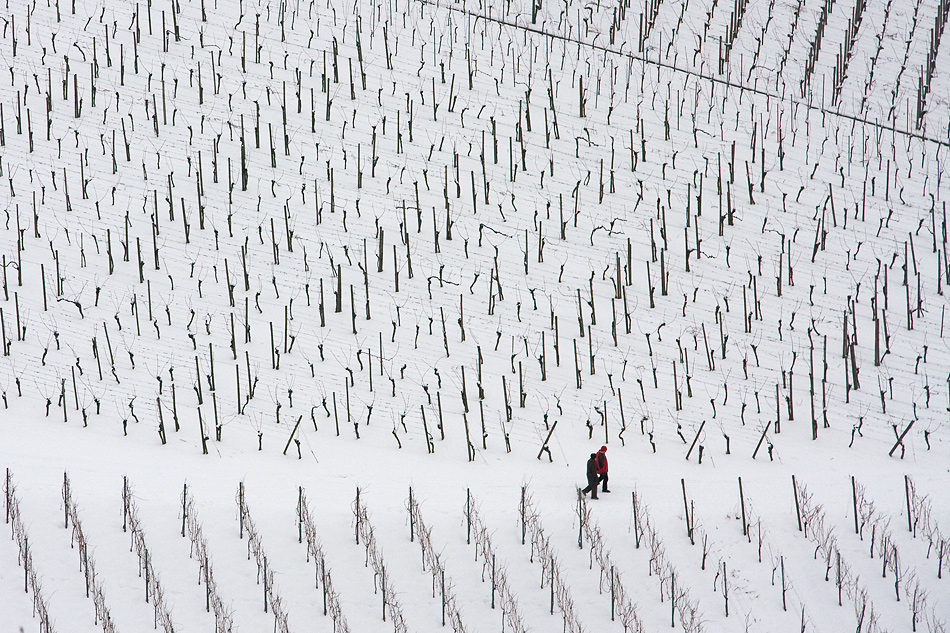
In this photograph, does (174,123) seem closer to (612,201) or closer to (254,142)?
(254,142)

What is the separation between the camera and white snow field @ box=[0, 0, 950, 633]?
1252 centimetres

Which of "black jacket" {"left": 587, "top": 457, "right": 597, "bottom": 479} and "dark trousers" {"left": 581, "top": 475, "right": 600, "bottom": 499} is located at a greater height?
"black jacket" {"left": 587, "top": 457, "right": 597, "bottom": 479}

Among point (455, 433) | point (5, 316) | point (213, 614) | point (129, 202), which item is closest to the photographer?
point (213, 614)

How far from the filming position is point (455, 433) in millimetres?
14750

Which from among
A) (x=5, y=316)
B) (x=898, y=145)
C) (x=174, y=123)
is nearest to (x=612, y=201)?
(x=898, y=145)

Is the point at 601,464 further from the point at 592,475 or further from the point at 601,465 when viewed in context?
the point at 592,475

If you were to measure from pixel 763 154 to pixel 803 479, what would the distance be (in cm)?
700

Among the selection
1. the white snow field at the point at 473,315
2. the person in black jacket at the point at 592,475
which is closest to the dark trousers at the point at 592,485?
the person in black jacket at the point at 592,475

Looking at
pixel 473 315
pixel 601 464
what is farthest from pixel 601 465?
pixel 473 315

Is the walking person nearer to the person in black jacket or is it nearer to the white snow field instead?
the person in black jacket

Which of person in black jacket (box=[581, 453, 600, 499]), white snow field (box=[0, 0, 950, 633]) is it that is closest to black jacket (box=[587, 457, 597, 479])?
person in black jacket (box=[581, 453, 600, 499])

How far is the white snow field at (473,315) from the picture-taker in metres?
12.5

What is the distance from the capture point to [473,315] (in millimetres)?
16594

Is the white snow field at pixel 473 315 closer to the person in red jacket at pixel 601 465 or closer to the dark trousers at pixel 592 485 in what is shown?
the dark trousers at pixel 592 485
